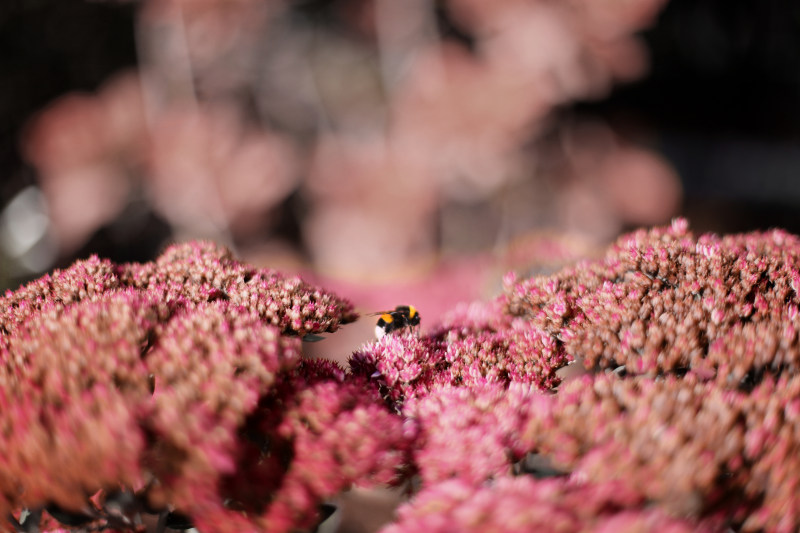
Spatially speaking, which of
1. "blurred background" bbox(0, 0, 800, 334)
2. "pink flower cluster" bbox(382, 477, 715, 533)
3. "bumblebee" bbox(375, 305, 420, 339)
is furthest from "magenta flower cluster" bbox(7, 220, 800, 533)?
"blurred background" bbox(0, 0, 800, 334)

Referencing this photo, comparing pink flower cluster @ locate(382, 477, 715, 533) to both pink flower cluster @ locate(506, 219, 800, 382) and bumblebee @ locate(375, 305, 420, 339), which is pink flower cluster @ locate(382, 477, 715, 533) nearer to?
pink flower cluster @ locate(506, 219, 800, 382)

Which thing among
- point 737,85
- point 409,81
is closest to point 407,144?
point 409,81

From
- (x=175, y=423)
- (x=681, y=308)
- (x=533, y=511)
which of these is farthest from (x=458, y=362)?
(x=175, y=423)

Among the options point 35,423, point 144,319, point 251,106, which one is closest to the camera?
point 35,423

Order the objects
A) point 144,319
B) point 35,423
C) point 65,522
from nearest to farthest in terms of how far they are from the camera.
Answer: point 35,423 < point 65,522 < point 144,319

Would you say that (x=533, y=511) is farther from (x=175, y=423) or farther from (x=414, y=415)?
(x=175, y=423)

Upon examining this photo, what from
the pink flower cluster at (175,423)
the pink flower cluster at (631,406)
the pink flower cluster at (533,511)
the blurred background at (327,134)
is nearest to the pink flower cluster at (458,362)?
the pink flower cluster at (631,406)

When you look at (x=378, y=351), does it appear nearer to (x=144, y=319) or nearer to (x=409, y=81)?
(x=144, y=319)
